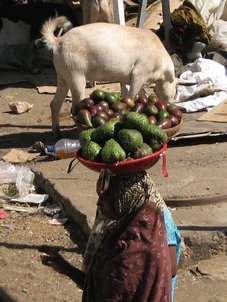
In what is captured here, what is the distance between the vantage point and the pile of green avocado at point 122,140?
121 inches

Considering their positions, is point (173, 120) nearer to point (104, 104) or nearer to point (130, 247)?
point (104, 104)

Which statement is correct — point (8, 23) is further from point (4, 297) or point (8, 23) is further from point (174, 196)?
point (4, 297)

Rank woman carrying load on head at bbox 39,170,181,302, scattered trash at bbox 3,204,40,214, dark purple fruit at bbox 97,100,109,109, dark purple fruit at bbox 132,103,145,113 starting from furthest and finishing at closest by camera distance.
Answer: scattered trash at bbox 3,204,40,214 < dark purple fruit at bbox 97,100,109,109 < dark purple fruit at bbox 132,103,145,113 < woman carrying load on head at bbox 39,170,181,302

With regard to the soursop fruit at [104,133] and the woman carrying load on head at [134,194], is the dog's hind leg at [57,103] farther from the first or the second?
the woman carrying load on head at [134,194]

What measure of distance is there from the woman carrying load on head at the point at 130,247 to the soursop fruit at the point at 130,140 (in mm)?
110

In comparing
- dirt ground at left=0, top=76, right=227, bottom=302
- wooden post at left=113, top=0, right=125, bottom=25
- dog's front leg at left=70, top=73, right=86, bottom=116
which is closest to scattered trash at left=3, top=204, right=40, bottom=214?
dirt ground at left=0, top=76, right=227, bottom=302

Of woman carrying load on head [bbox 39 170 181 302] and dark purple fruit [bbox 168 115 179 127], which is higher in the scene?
woman carrying load on head [bbox 39 170 181 302]

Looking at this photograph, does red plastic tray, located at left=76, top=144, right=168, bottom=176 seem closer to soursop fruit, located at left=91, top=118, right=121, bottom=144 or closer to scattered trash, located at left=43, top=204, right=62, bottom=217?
soursop fruit, located at left=91, top=118, right=121, bottom=144

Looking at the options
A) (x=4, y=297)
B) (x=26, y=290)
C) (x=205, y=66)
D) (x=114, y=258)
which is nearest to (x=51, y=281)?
(x=26, y=290)

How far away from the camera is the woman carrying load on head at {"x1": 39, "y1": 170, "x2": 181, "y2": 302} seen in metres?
2.98

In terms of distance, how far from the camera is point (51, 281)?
5465mm

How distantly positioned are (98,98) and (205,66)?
4244 mm

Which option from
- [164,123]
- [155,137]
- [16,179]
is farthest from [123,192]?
[16,179]

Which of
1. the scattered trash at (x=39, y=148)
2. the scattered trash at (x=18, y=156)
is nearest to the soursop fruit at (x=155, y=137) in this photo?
the scattered trash at (x=18, y=156)
